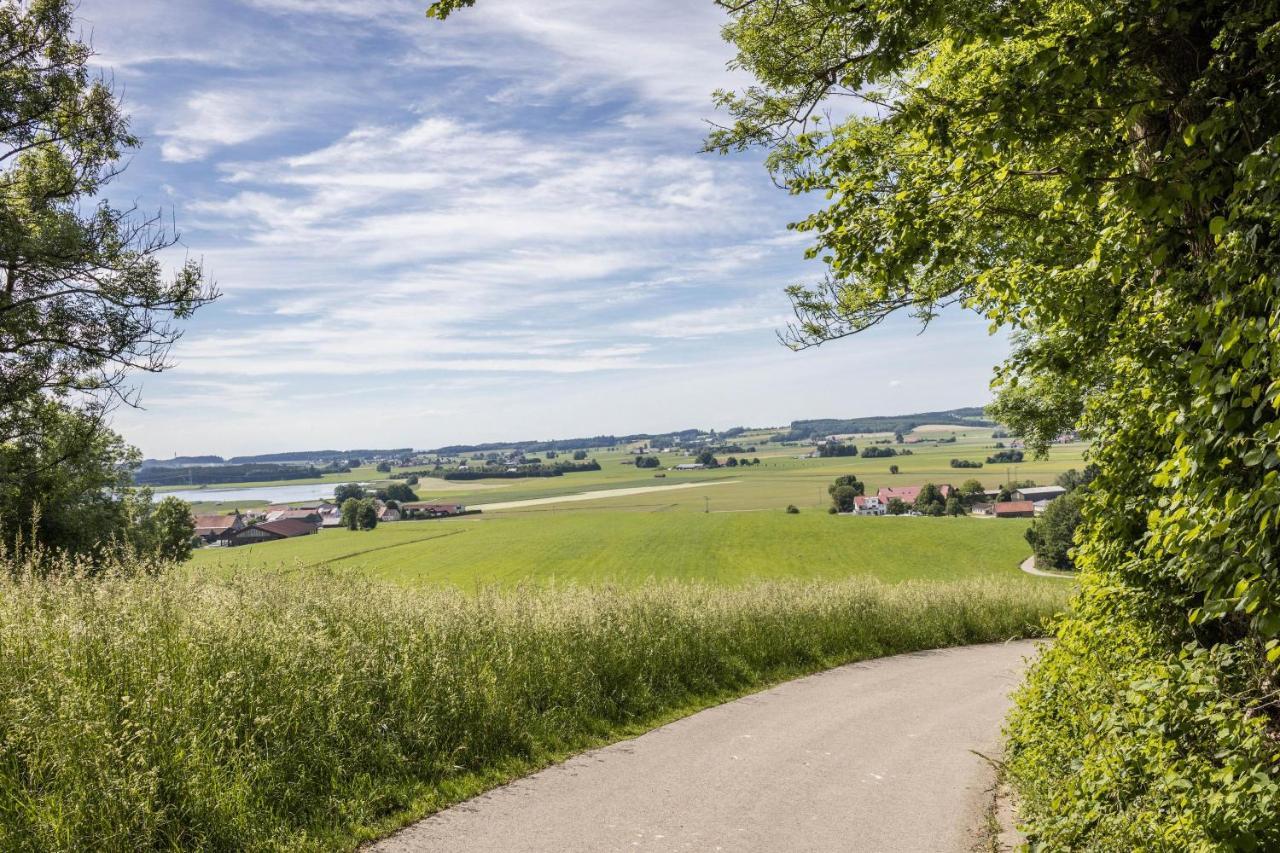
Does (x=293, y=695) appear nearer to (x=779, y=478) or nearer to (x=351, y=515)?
(x=351, y=515)

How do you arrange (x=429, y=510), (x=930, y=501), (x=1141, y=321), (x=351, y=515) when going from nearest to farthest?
1. (x=1141, y=321)
2. (x=351, y=515)
3. (x=930, y=501)
4. (x=429, y=510)

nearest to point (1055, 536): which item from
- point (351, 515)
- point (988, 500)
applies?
point (988, 500)

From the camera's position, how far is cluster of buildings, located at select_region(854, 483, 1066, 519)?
93500 mm

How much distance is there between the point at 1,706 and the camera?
23.1ft

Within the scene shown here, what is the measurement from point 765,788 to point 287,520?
94.0m

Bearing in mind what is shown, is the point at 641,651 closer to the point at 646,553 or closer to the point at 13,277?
the point at 13,277

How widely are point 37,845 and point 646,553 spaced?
66.0m

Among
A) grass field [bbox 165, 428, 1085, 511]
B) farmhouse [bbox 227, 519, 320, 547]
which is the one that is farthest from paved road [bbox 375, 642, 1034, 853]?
grass field [bbox 165, 428, 1085, 511]

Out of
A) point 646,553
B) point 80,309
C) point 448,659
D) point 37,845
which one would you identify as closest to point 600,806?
point 448,659

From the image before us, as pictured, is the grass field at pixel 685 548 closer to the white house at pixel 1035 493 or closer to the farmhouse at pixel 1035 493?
the white house at pixel 1035 493

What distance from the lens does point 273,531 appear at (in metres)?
85.5

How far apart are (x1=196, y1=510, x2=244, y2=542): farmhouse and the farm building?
9018 cm

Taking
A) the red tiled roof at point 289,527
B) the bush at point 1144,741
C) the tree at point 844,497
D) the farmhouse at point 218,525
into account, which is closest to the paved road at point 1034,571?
the tree at point 844,497

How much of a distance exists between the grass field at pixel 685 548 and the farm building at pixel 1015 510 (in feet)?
39.1
